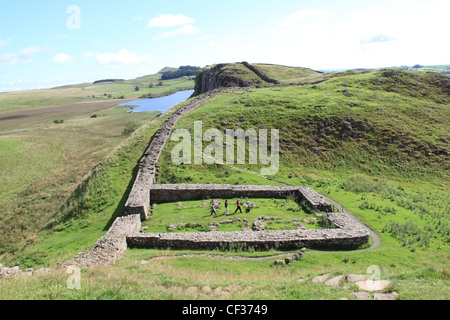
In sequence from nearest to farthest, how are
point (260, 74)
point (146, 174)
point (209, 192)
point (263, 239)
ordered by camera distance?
point (263, 239) < point (209, 192) < point (146, 174) < point (260, 74)

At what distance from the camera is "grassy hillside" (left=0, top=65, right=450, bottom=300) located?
10477mm

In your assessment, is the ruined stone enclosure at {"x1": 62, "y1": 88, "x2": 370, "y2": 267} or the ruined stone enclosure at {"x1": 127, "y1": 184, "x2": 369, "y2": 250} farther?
the ruined stone enclosure at {"x1": 127, "y1": 184, "x2": 369, "y2": 250}

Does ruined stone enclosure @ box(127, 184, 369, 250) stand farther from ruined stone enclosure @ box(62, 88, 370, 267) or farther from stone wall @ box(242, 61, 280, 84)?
stone wall @ box(242, 61, 280, 84)

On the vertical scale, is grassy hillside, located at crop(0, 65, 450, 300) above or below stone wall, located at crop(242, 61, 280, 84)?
below

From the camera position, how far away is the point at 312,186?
93.4 ft

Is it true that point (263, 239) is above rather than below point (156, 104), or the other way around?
below

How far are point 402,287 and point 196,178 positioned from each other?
810 inches

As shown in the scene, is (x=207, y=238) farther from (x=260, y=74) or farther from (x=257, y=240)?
(x=260, y=74)

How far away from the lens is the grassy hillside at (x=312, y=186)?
10.5 meters

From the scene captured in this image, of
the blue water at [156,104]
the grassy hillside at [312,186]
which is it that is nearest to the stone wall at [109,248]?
the grassy hillside at [312,186]

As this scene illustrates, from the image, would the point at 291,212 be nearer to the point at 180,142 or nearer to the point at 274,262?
the point at 274,262

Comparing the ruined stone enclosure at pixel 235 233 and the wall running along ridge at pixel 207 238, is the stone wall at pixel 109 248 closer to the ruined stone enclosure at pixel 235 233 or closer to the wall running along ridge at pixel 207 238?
the wall running along ridge at pixel 207 238

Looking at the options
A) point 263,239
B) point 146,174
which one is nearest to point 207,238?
point 263,239

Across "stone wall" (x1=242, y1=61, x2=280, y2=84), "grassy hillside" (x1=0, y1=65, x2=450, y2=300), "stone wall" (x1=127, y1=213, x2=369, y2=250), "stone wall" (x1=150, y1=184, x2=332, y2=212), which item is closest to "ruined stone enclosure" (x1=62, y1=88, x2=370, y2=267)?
"stone wall" (x1=127, y1=213, x2=369, y2=250)
